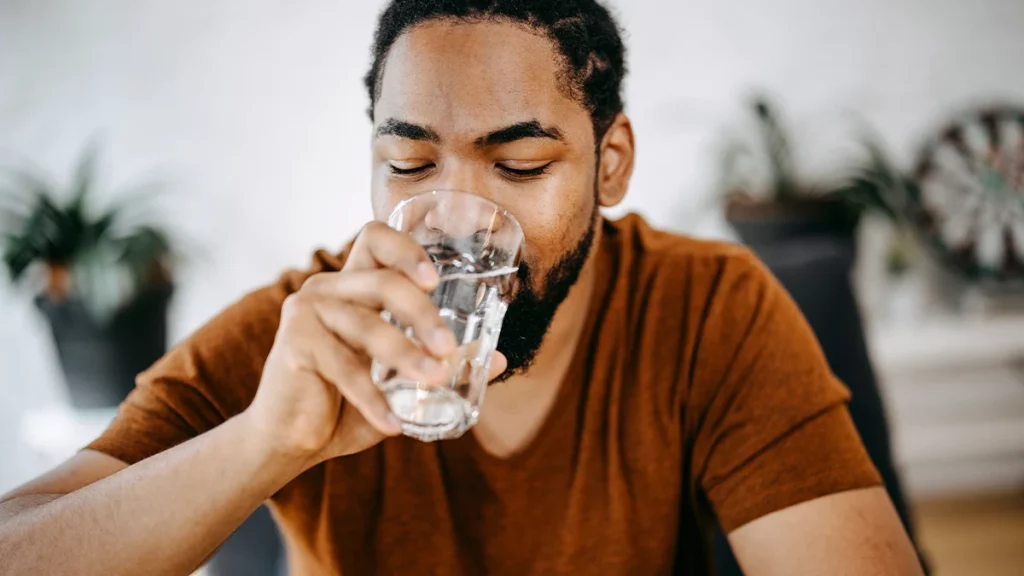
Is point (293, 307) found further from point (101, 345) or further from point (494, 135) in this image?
point (101, 345)

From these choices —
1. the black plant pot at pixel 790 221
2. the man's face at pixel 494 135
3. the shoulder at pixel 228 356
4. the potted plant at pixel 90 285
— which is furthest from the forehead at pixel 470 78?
the black plant pot at pixel 790 221

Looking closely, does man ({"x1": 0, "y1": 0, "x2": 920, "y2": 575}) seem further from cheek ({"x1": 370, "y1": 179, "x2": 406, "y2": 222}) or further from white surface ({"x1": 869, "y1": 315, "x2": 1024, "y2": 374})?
white surface ({"x1": 869, "y1": 315, "x2": 1024, "y2": 374})

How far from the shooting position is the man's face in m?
0.86

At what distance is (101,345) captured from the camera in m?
1.94

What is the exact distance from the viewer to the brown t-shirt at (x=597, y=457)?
36.7 inches

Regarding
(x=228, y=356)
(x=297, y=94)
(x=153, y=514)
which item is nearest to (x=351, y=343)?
(x=153, y=514)

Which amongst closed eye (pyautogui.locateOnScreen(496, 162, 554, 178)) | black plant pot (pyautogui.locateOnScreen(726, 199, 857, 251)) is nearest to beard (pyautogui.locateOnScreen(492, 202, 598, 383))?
closed eye (pyautogui.locateOnScreen(496, 162, 554, 178))

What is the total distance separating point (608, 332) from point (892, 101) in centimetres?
202

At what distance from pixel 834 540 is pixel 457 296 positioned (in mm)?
541

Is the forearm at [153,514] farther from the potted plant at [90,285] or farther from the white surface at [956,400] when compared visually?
the white surface at [956,400]

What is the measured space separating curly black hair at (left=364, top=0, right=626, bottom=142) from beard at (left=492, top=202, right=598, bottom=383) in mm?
201

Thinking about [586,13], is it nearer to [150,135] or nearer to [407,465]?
[407,465]

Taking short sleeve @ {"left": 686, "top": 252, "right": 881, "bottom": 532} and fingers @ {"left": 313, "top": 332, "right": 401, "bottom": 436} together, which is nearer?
fingers @ {"left": 313, "top": 332, "right": 401, "bottom": 436}

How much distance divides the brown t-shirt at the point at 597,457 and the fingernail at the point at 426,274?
410 millimetres
